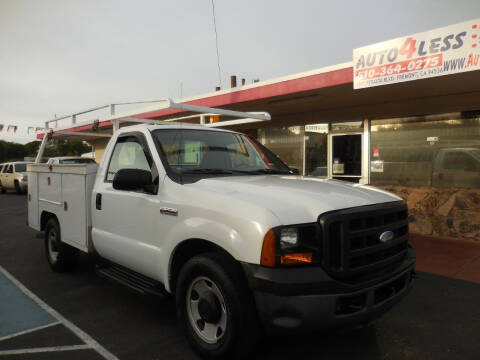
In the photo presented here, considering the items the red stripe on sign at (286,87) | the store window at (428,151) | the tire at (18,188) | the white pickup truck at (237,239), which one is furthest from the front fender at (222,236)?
the tire at (18,188)

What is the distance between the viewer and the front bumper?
245 centimetres

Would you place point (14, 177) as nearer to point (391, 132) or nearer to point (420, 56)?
point (391, 132)

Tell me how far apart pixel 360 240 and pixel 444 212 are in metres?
6.03

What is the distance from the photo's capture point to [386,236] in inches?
116

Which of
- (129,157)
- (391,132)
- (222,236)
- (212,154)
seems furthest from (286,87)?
(222,236)

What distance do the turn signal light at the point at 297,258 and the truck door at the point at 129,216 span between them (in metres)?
1.34

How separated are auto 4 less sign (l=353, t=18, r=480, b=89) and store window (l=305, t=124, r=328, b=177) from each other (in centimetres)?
458

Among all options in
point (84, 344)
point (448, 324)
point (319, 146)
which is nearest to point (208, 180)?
point (84, 344)

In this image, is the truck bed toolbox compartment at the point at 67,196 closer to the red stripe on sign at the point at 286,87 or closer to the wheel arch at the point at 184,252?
the wheel arch at the point at 184,252

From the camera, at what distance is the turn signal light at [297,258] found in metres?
2.53

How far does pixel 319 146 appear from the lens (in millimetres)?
12180

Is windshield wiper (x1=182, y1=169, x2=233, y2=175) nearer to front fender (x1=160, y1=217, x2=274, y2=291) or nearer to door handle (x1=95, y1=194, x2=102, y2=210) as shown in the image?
front fender (x1=160, y1=217, x2=274, y2=291)

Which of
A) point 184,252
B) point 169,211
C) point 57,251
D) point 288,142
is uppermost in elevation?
point 288,142

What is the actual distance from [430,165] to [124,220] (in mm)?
8666
